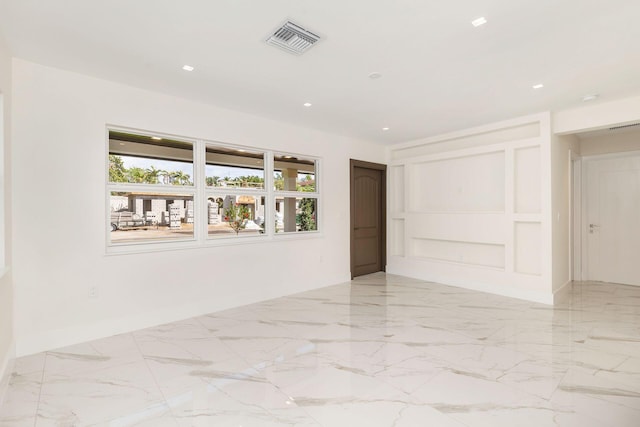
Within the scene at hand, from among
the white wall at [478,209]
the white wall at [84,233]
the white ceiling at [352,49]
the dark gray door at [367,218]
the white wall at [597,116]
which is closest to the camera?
the white ceiling at [352,49]

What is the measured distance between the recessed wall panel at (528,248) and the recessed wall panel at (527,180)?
0.25 metres

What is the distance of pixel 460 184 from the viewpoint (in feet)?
19.1

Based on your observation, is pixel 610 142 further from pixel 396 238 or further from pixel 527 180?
pixel 396 238

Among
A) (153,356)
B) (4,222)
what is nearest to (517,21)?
(153,356)

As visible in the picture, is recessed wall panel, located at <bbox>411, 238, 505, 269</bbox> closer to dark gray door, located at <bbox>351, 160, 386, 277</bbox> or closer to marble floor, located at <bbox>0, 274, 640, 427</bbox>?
dark gray door, located at <bbox>351, 160, 386, 277</bbox>

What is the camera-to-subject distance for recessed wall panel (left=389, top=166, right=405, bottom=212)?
671cm

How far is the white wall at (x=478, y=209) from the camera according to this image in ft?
15.6

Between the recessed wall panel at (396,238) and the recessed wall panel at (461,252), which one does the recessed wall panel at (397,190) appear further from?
the recessed wall panel at (461,252)

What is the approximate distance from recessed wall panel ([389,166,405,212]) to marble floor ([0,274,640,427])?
2.87 meters

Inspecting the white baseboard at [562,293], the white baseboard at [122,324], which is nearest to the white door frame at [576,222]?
the white baseboard at [562,293]

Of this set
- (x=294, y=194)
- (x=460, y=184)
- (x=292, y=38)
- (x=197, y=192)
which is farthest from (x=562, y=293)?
(x=197, y=192)

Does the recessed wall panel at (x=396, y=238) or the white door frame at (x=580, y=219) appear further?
the recessed wall panel at (x=396, y=238)

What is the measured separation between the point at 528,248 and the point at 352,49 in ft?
13.1

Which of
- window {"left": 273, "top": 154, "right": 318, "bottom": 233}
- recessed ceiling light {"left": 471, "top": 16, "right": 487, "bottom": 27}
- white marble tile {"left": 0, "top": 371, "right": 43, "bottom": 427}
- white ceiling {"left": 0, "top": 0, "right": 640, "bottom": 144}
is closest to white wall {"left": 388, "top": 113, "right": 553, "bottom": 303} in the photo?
white ceiling {"left": 0, "top": 0, "right": 640, "bottom": 144}
